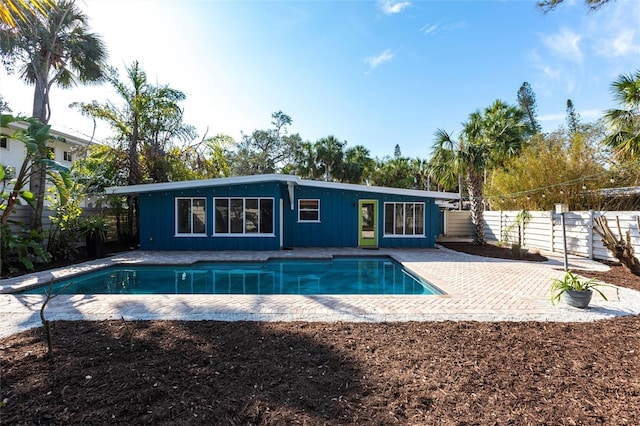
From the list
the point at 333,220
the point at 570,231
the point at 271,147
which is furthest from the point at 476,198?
the point at 271,147

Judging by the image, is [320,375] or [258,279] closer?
[320,375]

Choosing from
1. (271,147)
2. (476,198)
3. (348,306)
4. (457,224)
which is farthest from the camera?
(271,147)

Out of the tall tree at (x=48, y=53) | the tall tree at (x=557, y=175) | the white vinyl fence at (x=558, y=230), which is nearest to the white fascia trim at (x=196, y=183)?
the tall tree at (x=48, y=53)

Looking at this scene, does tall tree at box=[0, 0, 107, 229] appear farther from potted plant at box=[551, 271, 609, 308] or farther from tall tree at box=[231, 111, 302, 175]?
tall tree at box=[231, 111, 302, 175]

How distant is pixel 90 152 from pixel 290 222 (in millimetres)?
9764

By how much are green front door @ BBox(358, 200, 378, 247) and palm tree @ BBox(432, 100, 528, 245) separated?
3.43 m

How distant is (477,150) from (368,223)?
4943mm

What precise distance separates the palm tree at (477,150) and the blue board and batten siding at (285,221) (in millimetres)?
1637

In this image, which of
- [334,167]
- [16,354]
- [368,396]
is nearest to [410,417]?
[368,396]

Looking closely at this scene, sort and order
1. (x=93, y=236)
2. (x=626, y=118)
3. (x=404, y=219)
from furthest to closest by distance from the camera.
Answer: (x=404, y=219) < (x=93, y=236) < (x=626, y=118)

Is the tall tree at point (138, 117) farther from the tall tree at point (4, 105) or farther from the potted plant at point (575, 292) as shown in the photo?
the potted plant at point (575, 292)

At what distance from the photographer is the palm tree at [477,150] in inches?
471

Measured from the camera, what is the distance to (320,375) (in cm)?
272

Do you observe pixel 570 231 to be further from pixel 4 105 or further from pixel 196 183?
pixel 4 105
